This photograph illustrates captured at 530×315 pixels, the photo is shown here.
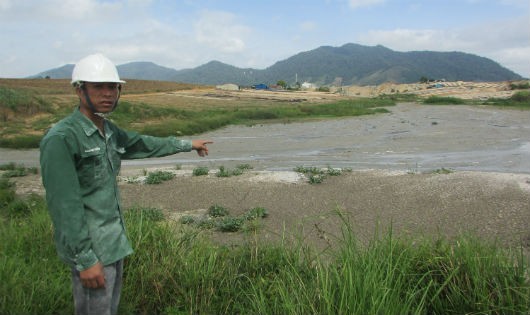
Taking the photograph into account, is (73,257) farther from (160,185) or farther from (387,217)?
(160,185)

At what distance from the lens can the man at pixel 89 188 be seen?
8.60 feet

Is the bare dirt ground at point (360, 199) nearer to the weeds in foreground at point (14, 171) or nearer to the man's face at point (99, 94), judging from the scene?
the weeds in foreground at point (14, 171)

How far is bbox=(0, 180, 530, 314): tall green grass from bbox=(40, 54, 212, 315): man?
110cm

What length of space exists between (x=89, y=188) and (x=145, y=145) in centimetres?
73

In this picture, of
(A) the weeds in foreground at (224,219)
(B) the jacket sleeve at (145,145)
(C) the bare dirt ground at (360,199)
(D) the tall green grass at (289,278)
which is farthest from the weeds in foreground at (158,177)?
(B) the jacket sleeve at (145,145)

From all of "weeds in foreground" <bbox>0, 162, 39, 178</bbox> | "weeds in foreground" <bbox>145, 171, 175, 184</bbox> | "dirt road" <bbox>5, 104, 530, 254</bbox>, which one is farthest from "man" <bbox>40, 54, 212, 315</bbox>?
"weeds in foreground" <bbox>0, 162, 39, 178</bbox>

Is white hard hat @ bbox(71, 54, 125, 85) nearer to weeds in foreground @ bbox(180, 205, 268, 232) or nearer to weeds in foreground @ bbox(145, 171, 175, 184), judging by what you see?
weeds in foreground @ bbox(180, 205, 268, 232)

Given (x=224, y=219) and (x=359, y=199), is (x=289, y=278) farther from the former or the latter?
(x=359, y=199)

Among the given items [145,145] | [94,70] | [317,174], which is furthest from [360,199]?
[94,70]

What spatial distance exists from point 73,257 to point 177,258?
1.90 m

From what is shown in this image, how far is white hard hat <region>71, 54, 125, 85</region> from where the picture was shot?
2797 mm

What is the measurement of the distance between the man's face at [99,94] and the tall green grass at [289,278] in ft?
6.10

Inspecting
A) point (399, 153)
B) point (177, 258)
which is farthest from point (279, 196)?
point (399, 153)

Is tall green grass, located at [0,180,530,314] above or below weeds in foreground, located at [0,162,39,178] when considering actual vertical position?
above
